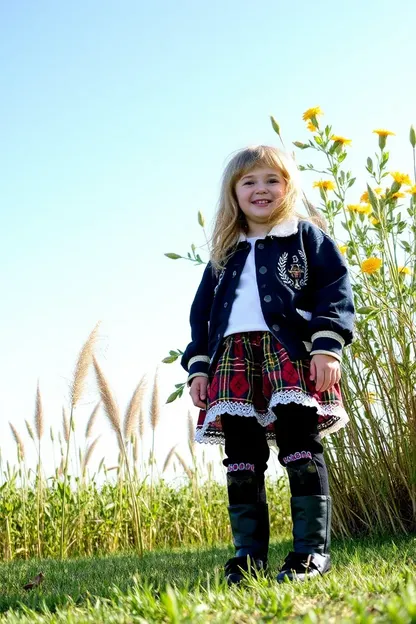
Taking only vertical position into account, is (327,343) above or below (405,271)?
below

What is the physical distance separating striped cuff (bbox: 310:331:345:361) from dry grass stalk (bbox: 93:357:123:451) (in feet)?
4.74

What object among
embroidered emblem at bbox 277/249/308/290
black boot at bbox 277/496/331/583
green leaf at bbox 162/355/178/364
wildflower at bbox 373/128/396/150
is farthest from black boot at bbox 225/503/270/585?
Result: wildflower at bbox 373/128/396/150

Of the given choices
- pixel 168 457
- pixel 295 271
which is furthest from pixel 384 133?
pixel 168 457

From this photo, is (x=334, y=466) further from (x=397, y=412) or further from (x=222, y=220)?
(x=222, y=220)

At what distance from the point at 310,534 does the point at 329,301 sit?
64 cm

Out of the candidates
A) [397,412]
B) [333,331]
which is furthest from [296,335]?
[397,412]

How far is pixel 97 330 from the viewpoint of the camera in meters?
3.56

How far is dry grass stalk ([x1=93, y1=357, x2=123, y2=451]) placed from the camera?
10.9 ft

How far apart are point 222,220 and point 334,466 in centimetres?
139

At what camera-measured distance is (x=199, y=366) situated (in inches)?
90.8

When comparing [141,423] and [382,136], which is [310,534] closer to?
[382,136]

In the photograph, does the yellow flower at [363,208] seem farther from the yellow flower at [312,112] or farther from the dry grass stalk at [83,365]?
the dry grass stalk at [83,365]

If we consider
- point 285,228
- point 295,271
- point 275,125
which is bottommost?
point 295,271

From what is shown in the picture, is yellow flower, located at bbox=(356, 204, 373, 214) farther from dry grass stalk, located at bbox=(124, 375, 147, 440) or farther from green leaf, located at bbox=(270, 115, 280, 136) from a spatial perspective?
dry grass stalk, located at bbox=(124, 375, 147, 440)
